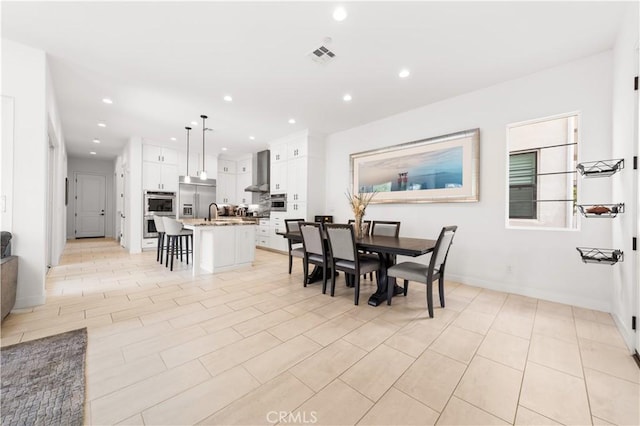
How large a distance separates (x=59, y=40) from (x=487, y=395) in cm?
469

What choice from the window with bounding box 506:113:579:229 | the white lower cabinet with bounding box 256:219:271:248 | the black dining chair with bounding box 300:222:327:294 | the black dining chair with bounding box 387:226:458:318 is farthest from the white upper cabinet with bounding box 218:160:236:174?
the window with bounding box 506:113:579:229

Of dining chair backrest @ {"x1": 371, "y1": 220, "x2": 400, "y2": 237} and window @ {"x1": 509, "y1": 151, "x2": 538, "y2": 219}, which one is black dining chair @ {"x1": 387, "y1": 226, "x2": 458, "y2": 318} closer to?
dining chair backrest @ {"x1": 371, "y1": 220, "x2": 400, "y2": 237}

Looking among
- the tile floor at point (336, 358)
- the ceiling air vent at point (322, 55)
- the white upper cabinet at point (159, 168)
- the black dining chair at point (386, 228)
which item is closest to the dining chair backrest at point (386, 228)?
the black dining chair at point (386, 228)

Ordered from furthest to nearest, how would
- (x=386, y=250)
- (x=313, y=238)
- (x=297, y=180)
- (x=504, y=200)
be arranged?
(x=297, y=180) → (x=504, y=200) → (x=313, y=238) → (x=386, y=250)

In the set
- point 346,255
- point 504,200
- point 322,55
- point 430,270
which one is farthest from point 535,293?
point 322,55

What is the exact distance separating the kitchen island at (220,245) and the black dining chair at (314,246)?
1499 mm

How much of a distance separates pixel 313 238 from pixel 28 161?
10.3 feet

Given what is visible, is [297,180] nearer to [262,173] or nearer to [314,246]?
[262,173]

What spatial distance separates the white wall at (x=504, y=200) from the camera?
274 centimetres

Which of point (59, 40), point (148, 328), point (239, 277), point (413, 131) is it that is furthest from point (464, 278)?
point (59, 40)

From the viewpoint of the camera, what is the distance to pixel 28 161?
2639 millimetres

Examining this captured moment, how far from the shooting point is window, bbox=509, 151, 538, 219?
13.3 ft

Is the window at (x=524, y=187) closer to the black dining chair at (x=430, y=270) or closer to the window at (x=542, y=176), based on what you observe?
the window at (x=542, y=176)

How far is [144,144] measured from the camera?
6.29m
